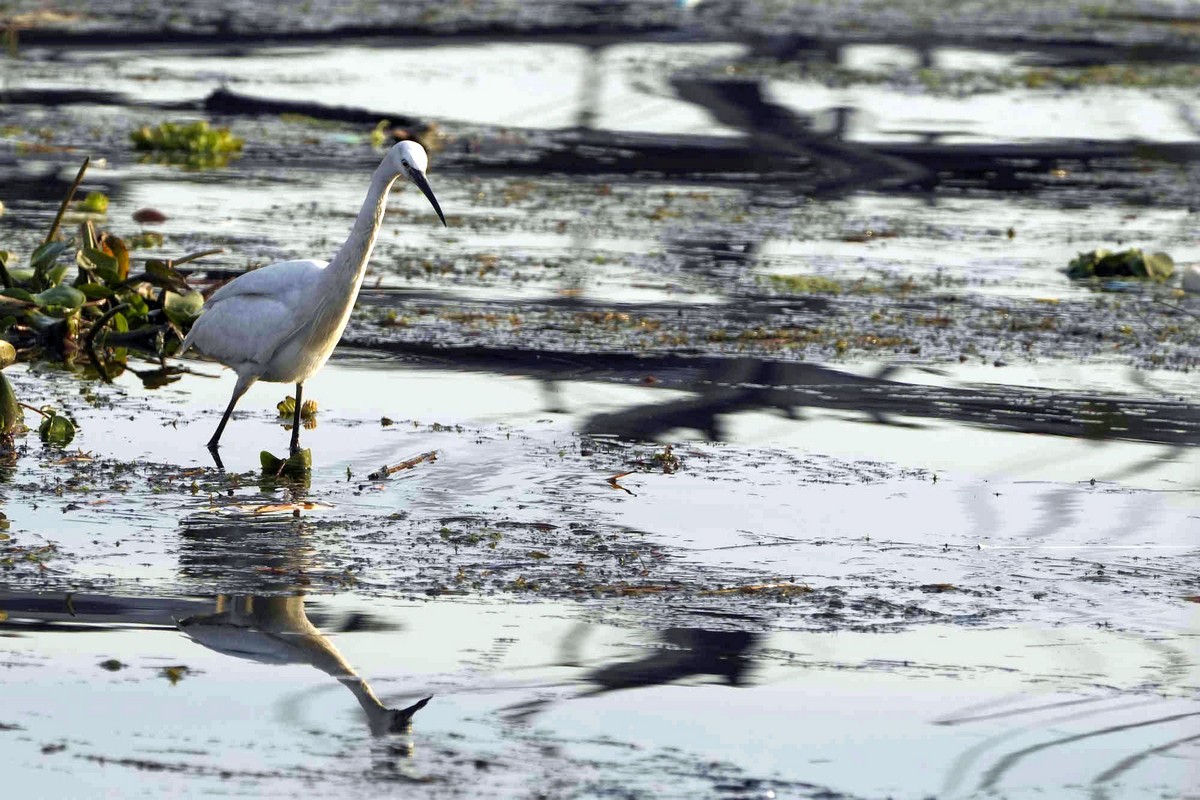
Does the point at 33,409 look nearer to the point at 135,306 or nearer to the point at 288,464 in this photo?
the point at 288,464

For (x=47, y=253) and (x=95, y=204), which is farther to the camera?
(x=95, y=204)

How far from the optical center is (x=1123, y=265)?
40.7ft

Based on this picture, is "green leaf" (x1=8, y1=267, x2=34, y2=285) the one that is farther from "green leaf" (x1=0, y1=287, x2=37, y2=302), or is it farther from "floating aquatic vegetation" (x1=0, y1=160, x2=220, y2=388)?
"green leaf" (x1=0, y1=287, x2=37, y2=302)

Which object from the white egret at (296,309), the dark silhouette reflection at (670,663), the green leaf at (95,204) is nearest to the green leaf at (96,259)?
the white egret at (296,309)

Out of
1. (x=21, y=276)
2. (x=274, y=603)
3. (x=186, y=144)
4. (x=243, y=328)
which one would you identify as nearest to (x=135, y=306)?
(x=21, y=276)

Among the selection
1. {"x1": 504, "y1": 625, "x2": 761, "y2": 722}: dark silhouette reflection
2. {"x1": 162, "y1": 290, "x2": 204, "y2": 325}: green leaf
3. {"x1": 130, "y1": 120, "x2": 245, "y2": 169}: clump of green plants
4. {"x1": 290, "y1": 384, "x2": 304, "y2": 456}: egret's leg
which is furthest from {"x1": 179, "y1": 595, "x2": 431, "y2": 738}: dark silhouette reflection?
{"x1": 130, "y1": 120, "x2": 245, "y2": 169}: clump of green plants

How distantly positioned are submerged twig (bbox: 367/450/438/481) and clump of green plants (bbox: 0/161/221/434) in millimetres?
1886

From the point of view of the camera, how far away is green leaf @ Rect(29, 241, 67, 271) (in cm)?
920

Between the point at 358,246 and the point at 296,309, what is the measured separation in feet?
1.18

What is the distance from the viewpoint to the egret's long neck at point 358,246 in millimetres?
7688

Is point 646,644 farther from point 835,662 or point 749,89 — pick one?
point 749,89

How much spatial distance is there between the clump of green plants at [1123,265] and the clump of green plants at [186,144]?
265 inches

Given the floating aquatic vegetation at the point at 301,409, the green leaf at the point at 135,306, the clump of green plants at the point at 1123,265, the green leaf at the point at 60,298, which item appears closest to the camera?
the floating aquatic vegetation at the point at 301,409

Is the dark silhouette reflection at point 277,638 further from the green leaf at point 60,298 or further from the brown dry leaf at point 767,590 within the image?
the green leaf at point 60,298
